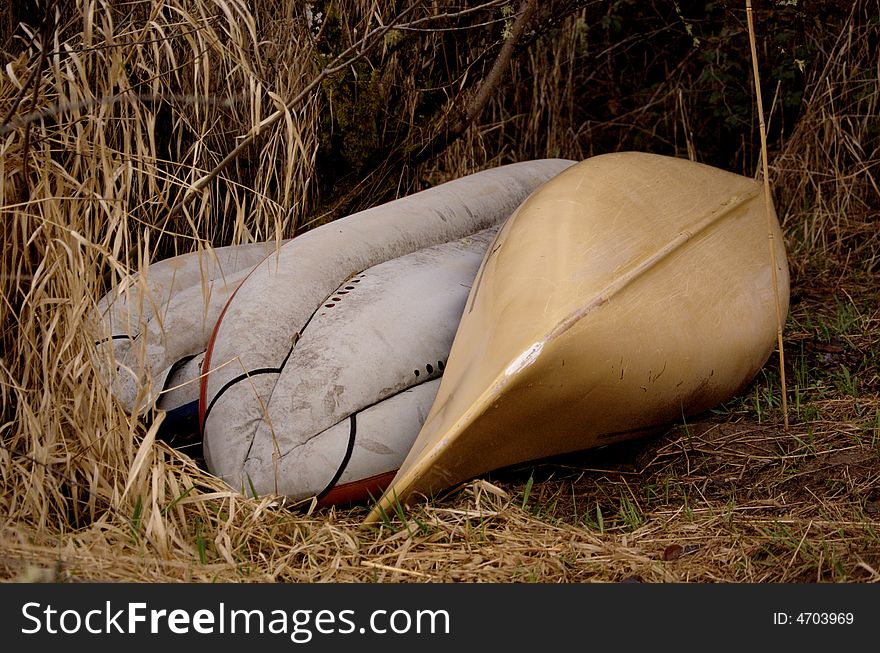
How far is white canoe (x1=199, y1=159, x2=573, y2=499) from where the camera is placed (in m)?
2.13

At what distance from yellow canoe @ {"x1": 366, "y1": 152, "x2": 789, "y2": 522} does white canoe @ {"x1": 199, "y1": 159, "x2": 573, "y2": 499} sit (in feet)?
0.47

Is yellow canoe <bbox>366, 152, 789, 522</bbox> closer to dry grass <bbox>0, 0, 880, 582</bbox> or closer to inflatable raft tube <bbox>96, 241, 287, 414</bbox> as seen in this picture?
dry grass <bbox>0, 0, 880, 582</bbox>

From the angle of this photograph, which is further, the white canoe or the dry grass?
the white canoe

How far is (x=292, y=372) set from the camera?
88.5 inches

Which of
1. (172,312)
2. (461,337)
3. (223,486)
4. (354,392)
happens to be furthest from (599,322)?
(172,312)

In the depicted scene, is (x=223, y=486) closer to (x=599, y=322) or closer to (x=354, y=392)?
(x=354, y=392)

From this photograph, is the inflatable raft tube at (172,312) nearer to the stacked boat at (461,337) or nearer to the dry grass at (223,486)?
the stacked boat at (461,337)

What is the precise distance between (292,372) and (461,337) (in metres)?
0.40

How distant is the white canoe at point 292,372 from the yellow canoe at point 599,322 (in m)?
0.14

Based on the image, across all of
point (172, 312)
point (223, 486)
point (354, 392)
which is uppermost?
point (172, 312)

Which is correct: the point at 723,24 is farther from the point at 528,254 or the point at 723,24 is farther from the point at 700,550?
the point at 700,550

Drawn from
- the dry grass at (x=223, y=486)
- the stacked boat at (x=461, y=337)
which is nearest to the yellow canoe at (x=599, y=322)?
the stacked boat at (x=461, y=337)

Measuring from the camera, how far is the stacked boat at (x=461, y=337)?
2.06m

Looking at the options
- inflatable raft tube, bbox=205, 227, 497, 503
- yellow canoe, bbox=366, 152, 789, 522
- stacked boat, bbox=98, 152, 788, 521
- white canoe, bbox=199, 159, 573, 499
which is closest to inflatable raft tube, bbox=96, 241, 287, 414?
stacked boat, bbox=98, 152, 788, 521
